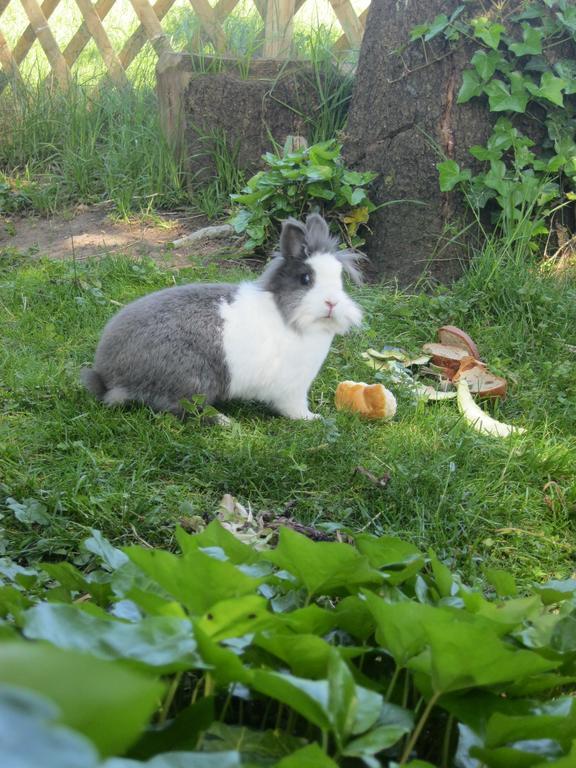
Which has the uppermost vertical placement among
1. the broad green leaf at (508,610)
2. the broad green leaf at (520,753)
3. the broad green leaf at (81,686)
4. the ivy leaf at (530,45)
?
the ivy leaf at (530,45)

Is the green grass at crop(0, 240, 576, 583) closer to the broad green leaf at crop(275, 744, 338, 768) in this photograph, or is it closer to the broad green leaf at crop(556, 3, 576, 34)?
the broad green leaf at crop(556, 3, 576, 34)

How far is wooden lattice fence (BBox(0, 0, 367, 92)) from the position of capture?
602 cm

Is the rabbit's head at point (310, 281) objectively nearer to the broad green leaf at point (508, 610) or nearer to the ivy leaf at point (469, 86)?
the ivy leaf at point (469, 86)

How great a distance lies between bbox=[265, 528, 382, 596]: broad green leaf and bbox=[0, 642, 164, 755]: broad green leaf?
0.53 m

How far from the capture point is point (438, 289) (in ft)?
14.4

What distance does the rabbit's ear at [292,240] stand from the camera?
337cm

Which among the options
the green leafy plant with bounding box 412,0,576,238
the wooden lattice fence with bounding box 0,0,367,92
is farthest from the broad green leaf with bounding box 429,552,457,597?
the wooden lattice fence with bounding box 0,0,367,92

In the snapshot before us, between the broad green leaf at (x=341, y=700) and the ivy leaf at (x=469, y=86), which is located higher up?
the ivy leaf at (x=469, y=86)

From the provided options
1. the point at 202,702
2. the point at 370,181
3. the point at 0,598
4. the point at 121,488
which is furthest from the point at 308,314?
the point at 202,702

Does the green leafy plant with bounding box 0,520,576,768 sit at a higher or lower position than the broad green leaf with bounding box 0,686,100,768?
lower

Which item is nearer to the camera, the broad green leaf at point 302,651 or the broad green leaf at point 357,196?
the broad green leaf at point 302,651

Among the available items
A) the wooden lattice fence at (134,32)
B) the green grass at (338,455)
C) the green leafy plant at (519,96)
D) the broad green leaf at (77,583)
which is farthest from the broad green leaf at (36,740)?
the wooden lattice fence at (134,32)

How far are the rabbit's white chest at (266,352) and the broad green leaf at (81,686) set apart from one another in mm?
2896

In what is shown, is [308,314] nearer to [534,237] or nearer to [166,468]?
[166,468]
